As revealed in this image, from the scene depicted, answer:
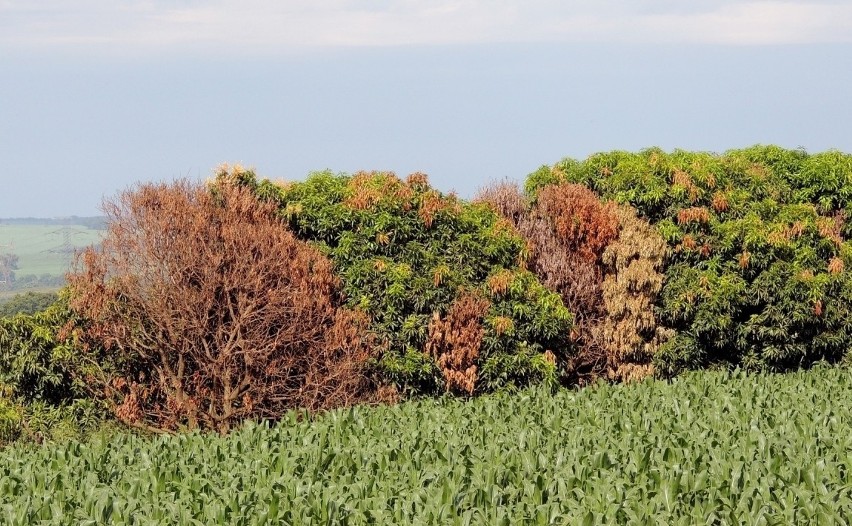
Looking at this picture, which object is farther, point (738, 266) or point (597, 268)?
point (597, 268)

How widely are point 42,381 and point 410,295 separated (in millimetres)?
7476

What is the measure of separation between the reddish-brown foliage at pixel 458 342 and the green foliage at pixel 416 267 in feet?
0.55

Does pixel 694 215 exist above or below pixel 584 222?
above

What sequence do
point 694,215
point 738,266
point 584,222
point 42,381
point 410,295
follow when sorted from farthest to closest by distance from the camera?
point 584,222, point 694,215, point 738,266, point 42,381, point 410,295

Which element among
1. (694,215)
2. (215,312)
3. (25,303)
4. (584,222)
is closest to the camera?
(215,312)

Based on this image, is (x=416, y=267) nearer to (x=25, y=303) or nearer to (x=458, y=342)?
(x=458, y=342)

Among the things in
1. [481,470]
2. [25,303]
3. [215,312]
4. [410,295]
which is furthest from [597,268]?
[25,303]

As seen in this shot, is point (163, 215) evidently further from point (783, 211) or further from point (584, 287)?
point (783, 211)

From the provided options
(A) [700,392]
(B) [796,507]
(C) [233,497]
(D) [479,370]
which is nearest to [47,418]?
(D) [479,370]

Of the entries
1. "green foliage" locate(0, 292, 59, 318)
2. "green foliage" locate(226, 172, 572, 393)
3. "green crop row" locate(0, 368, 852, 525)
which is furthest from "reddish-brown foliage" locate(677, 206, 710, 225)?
"green foliage" locate(0, 292, 59, 318)

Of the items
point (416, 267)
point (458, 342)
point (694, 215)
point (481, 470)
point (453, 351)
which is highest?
point (481, 470)

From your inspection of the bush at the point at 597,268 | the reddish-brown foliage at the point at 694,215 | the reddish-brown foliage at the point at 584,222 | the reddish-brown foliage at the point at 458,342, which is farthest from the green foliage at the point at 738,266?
the reddish-brown foliage at the point at 458,342

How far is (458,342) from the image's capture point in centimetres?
2066

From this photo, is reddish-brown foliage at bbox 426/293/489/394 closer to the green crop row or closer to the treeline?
the treeline
